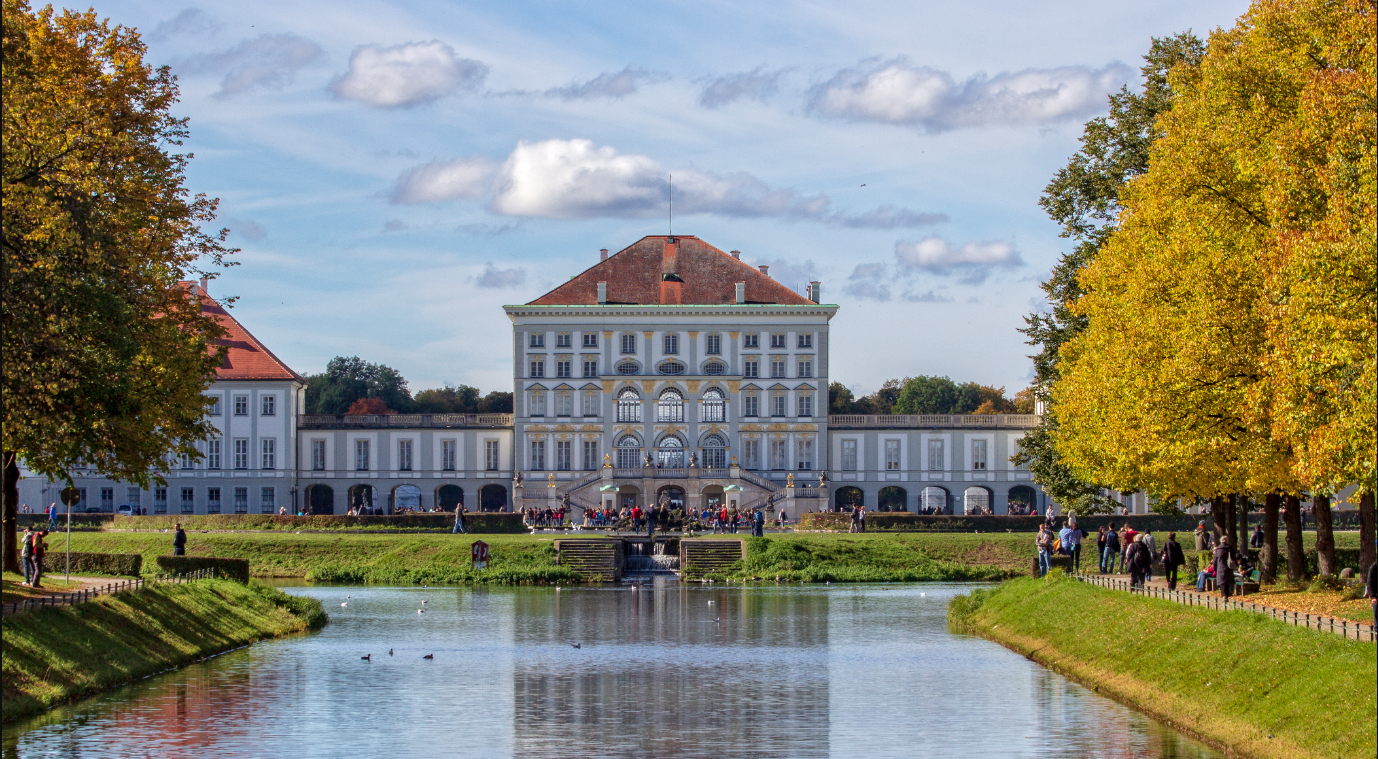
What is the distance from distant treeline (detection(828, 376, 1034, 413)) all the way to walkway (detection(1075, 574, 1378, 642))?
7324 cm

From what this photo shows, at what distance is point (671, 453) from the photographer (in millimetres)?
78250

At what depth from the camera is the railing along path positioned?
21328 millimetres

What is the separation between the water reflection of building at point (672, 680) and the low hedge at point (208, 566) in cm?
623

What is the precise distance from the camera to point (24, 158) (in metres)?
19.5

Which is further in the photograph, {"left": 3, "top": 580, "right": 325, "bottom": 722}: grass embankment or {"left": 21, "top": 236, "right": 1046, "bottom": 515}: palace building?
{"left": 21, "top": 236, "right": 1046, "bottom": 515}: palace building

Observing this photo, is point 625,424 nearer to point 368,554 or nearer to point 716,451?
point 716,451

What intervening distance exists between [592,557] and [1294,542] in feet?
78.1

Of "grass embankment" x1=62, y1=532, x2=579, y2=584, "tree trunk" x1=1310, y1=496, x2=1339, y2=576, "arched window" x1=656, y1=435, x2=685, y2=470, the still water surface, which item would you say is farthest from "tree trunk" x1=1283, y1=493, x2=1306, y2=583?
"arched window" x1=656, y1=435, x2=685, y2=470

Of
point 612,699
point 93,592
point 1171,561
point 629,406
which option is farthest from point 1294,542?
point 629,406

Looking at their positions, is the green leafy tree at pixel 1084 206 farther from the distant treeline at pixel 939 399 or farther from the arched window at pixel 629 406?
the distant treeline at pixel 939 399

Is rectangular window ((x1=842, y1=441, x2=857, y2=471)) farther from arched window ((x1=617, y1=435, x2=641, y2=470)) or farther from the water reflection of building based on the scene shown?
the water reflection of building

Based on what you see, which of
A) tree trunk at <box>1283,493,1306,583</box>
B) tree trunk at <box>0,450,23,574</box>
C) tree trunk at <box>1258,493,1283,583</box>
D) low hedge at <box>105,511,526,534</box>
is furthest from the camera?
low hedge at <box>105,511,526,534</box>

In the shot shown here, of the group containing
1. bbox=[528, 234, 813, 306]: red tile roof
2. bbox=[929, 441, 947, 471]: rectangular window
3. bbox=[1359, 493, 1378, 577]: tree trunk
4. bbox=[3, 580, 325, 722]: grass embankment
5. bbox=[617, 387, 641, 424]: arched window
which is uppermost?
bbox=[528, 234, 813, 306]: red tile roof

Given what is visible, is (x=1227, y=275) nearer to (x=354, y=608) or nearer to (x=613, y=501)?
(x=354, y=608)
